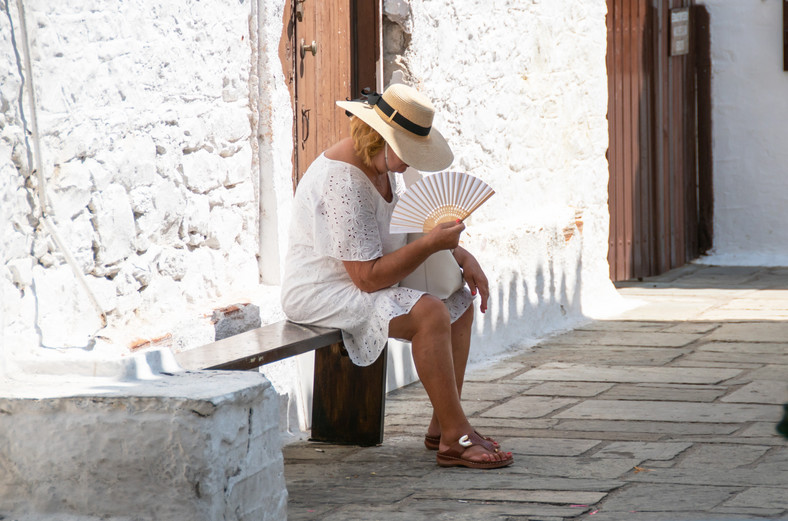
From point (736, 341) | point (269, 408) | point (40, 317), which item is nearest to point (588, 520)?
point (269, 408)

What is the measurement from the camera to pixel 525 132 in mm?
6637

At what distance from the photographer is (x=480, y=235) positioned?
5.94m

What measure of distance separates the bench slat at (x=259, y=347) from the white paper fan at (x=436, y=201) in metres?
0.43

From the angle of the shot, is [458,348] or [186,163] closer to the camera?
[186,163]

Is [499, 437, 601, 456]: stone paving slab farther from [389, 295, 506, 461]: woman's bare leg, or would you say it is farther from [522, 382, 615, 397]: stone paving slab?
[522, 382, 615, 397]: stone paving slab

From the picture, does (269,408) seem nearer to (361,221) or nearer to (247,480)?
(247,480)

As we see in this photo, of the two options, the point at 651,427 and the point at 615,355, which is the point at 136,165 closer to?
the point at 651,427

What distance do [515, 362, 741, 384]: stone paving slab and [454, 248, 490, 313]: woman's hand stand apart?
1376mm

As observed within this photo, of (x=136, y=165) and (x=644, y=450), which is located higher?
(x=136, y=165)

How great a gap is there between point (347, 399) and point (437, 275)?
1.99ft

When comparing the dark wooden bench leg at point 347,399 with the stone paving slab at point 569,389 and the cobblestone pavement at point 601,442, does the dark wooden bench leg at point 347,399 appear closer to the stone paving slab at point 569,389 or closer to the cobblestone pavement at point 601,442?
the cobblestone pavement at point 601,442

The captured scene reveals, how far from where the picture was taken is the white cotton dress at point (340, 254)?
3734 millimetres

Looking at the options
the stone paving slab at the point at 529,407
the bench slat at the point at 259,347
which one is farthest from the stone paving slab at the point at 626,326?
the bench slat at the point at 259,347

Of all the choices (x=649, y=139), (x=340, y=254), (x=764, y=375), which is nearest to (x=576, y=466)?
(x=340, y=254)
